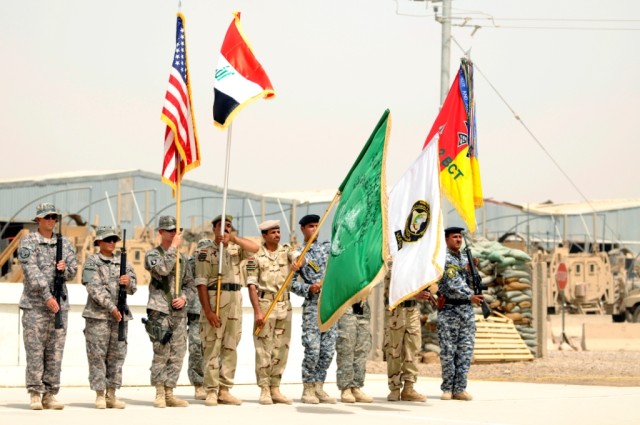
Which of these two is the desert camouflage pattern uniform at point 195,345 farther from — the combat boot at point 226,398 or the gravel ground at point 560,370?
the gravel ground at point 560,370

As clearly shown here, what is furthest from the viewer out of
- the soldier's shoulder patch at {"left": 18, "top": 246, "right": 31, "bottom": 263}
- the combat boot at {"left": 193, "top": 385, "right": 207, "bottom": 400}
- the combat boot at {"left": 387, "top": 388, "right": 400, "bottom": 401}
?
the combat boot at {"left": 387, "top": 388, "right": 400, "bottom": 401}

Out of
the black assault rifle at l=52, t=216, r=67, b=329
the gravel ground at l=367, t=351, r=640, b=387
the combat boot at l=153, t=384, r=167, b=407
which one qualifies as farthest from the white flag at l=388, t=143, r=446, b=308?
the gravel ground at l=367, t=351, r=640, b=387

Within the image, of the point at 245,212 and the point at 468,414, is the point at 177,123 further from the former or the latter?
the point at 245,212

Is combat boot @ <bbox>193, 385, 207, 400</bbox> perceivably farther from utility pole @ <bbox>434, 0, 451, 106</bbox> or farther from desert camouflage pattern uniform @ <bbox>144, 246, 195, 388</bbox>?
utility pole @ <bbox>434, 0, 451, 106</bbox>

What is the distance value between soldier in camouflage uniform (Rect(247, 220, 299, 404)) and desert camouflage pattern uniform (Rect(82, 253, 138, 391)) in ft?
4.11

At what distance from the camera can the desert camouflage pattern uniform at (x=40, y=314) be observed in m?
9.98

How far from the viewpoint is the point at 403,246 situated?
1127 cm

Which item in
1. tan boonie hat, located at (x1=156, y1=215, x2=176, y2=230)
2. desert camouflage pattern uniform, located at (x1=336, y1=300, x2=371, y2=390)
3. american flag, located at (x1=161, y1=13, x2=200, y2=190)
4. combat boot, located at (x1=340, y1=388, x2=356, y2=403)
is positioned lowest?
combat boot, located at (x1=340, y1=388, x2=356, y2=403)

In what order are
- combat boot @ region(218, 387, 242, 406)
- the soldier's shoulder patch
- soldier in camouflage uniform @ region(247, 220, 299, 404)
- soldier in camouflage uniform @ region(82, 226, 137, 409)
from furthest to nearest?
soldier in camouflage uniform @ region(247, 220, 299, 404), combat boot @ region(218, 387, 242, 406), soldier in camouflage uniform @ region(82, 226, 137, 409), the soldier's shoulder patch

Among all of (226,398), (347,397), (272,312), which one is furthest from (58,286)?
(347,397)

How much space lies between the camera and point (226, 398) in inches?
434

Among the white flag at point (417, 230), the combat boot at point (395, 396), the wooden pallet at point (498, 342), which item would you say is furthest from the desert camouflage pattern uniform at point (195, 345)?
the wooden pallet at point (498, 342)

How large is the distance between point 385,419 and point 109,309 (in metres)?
2.51

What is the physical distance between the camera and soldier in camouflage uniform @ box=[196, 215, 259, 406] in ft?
35.6
